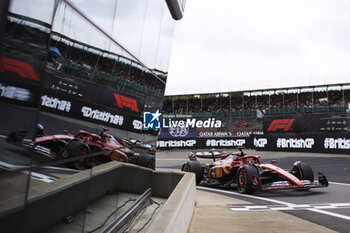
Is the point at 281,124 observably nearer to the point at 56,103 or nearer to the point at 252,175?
the point at 252,175

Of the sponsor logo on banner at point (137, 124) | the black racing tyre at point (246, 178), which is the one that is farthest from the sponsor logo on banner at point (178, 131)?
the sponsor logo on banner at point (137, 124)

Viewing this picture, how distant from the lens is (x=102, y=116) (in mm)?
2830

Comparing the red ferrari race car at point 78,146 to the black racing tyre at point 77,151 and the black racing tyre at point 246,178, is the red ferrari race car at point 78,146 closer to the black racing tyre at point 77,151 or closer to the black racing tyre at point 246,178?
the black racing tyre at point 77,151

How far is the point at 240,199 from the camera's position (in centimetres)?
869

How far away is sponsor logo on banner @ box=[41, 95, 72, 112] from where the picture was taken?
1.80m

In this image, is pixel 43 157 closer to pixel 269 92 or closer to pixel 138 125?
pixel 138 125

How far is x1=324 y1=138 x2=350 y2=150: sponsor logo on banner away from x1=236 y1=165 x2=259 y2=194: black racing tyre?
16.1m

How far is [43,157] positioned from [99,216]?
133 cm

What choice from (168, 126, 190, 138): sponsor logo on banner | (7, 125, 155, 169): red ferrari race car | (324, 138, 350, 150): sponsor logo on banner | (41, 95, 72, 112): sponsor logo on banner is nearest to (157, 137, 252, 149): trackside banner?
(168, 126, 190, 138): sponsor logo on banner

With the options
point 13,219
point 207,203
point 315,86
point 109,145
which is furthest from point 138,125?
point 315,86

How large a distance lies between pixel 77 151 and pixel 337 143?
943 inches

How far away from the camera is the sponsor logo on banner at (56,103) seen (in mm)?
1804

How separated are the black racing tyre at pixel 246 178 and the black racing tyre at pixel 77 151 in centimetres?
730

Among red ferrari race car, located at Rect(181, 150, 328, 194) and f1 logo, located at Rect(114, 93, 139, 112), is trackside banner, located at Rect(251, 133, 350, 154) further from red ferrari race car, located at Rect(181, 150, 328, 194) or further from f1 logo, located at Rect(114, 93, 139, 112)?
f1 logo, located at Rect(114, 93, 139, 112)
